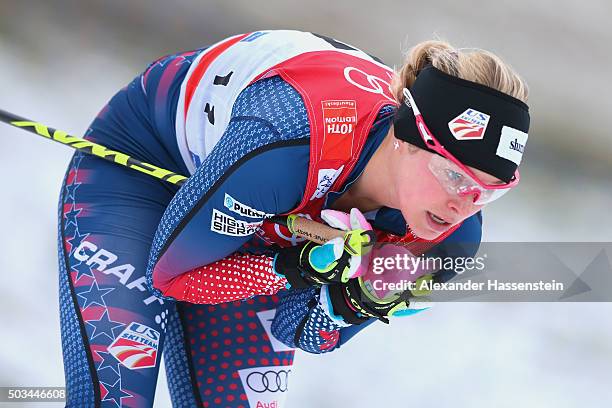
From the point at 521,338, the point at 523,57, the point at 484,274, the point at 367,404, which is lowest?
the point at 367,404

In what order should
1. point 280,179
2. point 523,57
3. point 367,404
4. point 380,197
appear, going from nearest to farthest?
point 280,179, point 380,197, point 367,404, point 523,57

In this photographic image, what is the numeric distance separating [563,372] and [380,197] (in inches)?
48.7

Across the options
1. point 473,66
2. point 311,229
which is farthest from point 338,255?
point 473,66

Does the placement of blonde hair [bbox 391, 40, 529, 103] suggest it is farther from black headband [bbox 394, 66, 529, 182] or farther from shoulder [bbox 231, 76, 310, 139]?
shoulder [bbox 231, 76, 310, 139]

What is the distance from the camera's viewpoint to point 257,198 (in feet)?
4.99

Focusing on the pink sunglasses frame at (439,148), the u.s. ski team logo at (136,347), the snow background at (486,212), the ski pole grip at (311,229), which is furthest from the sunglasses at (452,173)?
the snow background at (486,212)

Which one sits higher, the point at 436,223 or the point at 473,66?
the point at 473,66

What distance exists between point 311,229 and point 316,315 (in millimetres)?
264

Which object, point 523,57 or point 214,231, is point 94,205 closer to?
point 214,231

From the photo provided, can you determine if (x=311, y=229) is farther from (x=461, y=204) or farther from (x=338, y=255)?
(x=461, y=204)

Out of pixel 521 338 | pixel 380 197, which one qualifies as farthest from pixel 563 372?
pixel 380 197

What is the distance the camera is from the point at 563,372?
259 centimetres

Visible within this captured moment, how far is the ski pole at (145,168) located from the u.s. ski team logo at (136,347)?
30 cm

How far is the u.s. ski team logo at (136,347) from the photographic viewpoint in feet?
5.65
